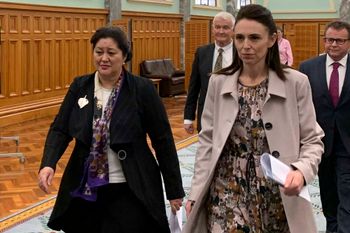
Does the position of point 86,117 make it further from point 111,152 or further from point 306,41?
point 306,41

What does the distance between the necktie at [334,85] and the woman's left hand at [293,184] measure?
2471mm

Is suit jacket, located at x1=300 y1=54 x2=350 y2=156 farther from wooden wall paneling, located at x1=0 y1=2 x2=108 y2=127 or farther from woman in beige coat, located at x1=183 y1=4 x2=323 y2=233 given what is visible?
wooden wall paneling, located at x1=0 y1=2 x2=108 y2=127

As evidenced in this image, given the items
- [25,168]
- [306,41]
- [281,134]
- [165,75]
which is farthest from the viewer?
[306,41]

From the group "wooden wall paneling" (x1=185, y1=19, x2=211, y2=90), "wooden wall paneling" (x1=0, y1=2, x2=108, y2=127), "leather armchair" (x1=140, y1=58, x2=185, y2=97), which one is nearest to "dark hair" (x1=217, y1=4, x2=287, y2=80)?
"wooden wall paneling" (x1=0, y1=2, x2=108, y2=127)

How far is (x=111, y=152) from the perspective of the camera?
3.27 metres

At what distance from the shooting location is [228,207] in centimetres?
277

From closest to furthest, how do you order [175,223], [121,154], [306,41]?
[121,154] < [175,223] < [306,41]

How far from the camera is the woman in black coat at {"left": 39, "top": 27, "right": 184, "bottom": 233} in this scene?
3.26 m

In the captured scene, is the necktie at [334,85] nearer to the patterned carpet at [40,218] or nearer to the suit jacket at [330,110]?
the suit jacket at [330,110]

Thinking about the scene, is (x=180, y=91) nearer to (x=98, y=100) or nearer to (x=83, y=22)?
(x=83, y=22)

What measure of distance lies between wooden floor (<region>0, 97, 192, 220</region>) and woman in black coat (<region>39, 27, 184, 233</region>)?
2782 millimetres

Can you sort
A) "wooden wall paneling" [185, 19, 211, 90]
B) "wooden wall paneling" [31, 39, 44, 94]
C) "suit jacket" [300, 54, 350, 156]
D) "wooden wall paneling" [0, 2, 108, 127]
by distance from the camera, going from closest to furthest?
"suit jacket" [300, 54, 350, 156], "wooden wall paneling" [0, 2, 108, 127], "wooden wall paneling" [31, 39, 44, 94], "wooden wall paneling" [185, 19, 211, 90]

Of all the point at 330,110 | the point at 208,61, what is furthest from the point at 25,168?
the point at 330,110

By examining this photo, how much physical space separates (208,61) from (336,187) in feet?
5.20
